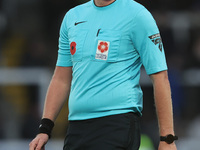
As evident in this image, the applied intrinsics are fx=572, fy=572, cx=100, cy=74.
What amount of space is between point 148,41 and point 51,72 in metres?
5.01

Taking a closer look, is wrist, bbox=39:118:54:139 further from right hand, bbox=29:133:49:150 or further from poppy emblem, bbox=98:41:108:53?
poppy emblem, bbox=98:41:108:53

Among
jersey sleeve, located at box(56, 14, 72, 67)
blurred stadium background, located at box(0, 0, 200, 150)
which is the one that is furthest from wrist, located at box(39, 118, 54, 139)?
blurred stadium background, located at box(0, 0, 200, 150)

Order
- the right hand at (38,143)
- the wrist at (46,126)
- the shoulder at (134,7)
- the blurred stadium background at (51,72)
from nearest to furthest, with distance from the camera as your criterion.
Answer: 1. the shoulder at (134,7)
2. the right hand at (38,143)
3. the wrist at (46,126)
4. the blurred stadium background at (51,72)

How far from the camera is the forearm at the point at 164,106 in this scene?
3357mm

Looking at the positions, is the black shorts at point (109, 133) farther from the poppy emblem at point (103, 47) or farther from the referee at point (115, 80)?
the poppy emblem at point (103, 47)

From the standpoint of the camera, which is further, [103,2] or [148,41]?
[103,2]

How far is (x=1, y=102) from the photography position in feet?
28.8

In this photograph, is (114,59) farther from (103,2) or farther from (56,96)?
(56,96)

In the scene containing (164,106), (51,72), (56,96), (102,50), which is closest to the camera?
(164,106)

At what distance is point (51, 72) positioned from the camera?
8320mm

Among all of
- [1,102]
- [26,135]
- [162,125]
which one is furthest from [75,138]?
[1,102]

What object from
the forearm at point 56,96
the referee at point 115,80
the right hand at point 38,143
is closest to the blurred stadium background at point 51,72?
the forearm at point 56,96

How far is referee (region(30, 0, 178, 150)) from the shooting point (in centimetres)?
339

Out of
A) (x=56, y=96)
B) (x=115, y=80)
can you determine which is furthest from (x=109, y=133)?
(x=56, y=96)
